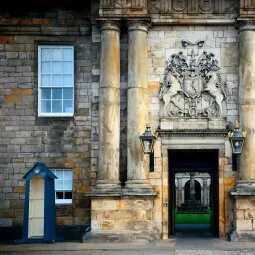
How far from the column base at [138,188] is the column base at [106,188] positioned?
0.21m

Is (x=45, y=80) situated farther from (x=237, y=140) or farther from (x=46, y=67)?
(x=237, y=140)

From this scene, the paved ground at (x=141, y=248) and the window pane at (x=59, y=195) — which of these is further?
the window pane at (x=59, y=195)

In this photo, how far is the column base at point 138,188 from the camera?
17875mm

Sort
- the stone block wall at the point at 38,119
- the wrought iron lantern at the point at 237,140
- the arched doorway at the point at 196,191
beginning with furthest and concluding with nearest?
the arched doorway at the point at 196,191 < the stone block wall at the point at 38,119 < the wrought iron lantern at the point at 237,140

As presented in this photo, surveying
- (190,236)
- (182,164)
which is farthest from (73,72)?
(190,236)

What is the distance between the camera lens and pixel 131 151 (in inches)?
722

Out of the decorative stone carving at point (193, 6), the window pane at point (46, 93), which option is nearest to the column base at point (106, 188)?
the window pane at point (46, 93)

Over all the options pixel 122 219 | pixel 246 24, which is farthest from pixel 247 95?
pixel 122 219

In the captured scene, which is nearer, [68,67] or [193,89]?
[193,89]

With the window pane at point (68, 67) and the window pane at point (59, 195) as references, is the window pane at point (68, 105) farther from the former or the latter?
the window pane at point (59, 195)

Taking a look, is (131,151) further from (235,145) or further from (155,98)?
(235,145)

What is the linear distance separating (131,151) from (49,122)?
3.01 m

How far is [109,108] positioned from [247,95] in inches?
162

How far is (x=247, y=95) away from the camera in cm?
1822
